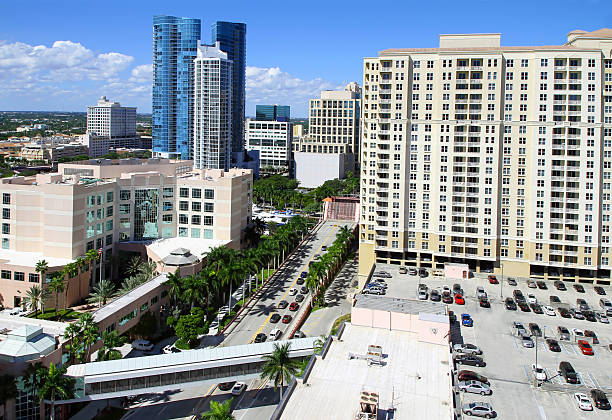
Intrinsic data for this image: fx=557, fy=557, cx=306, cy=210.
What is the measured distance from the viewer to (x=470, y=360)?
4794cm

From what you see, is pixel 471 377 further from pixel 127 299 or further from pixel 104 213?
pixel 104 213

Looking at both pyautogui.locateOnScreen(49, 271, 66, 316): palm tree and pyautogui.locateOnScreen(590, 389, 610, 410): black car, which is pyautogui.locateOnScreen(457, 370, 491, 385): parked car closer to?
pyautogui.locateOnScreen(590, 389, 610, 410): black car

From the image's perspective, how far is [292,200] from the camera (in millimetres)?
147125

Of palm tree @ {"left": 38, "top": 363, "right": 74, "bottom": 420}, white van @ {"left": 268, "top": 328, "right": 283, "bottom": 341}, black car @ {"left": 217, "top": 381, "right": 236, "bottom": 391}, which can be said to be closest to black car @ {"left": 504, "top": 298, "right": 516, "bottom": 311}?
white van @ {"left": 268, "top": 328, "right": 283, "bottom": 341}

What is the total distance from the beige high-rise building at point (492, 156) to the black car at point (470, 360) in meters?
29.1

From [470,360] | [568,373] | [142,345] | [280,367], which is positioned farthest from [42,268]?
[568,373]

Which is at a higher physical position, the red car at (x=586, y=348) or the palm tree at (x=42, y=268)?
the palm tree at (x=42, y=268)

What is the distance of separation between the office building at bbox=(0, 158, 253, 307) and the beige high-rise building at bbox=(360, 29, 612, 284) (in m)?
23.4

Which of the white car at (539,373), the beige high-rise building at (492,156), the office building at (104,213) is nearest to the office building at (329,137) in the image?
the office building at (104,213)

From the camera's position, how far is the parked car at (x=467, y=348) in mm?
50122

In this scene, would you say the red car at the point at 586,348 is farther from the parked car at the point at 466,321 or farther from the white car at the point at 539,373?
the parked car at the point at 466,321

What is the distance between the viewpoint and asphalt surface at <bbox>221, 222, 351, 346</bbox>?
203ft

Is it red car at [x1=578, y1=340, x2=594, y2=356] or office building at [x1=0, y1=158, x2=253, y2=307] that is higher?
office building at [x1=0, y1=158, x2=253, y2=307]

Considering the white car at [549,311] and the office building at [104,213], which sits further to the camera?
the office building at [104,213]
